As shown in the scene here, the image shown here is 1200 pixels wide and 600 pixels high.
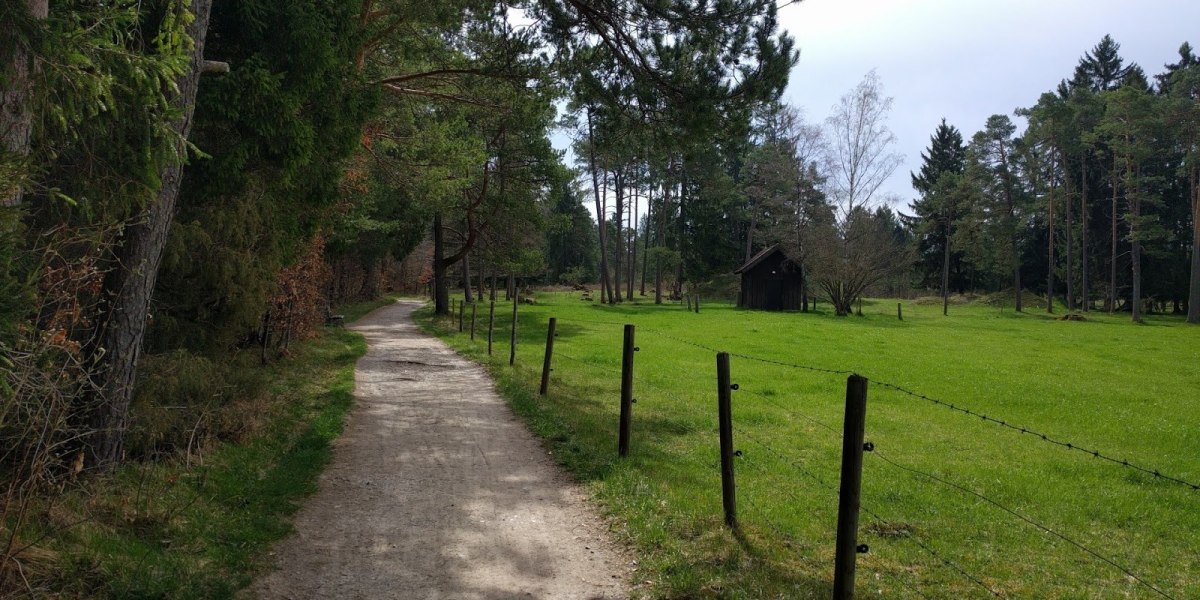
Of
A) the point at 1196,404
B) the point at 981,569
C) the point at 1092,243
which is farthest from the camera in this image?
the point at 1092,243

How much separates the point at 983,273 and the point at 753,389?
67933 mm

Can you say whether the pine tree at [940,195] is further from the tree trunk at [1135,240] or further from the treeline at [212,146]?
the treeline at [212,146]

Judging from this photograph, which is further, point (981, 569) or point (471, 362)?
point (471, 362)

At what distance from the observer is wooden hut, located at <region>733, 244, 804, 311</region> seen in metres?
48.5

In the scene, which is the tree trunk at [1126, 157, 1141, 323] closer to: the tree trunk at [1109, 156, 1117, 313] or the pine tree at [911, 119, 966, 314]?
the tree trunk at [1109, 156, 1117, 313]

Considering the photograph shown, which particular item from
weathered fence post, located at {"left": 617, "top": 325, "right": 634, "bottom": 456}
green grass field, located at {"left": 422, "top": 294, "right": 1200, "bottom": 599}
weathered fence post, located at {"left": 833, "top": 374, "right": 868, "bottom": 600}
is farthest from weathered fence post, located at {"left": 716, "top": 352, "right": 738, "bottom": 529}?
weathered fence post, located at {"left": 617, "top": 325, "right": 634, "bottom": 456}

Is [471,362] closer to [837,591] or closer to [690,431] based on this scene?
[690,431]

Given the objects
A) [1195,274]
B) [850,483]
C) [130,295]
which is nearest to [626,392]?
[850,483]

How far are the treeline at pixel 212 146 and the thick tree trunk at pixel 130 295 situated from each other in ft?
0.06

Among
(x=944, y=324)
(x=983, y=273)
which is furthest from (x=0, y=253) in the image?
(x=983, y=273)

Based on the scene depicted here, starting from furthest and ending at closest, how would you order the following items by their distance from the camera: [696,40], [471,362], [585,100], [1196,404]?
[471,362], [1196,404], [585,100], [696,40]

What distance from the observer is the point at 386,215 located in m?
32.9

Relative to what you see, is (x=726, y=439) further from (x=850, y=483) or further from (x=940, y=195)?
(x=940, y=195)

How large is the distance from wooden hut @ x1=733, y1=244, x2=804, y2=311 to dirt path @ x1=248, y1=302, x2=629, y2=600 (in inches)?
1601
